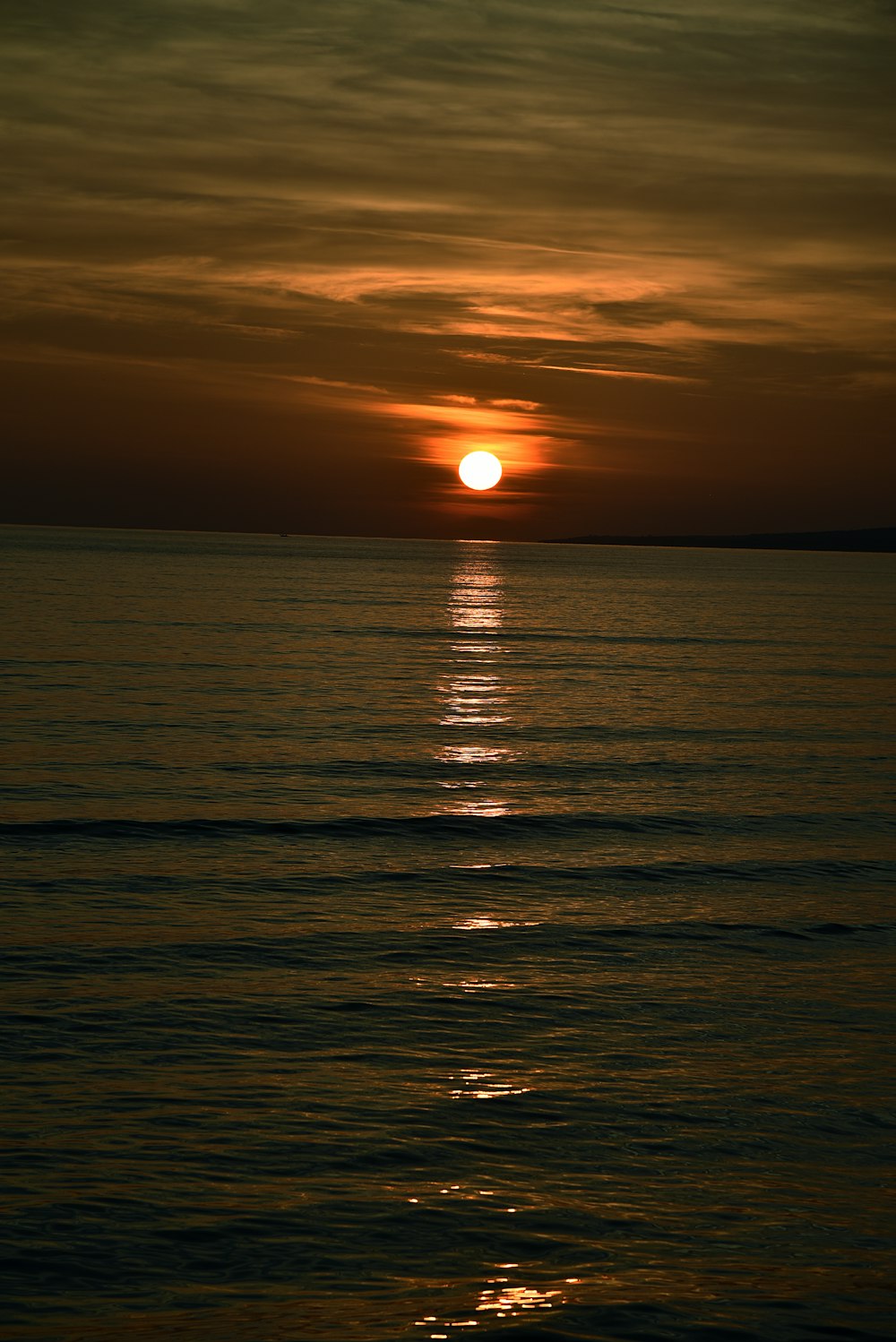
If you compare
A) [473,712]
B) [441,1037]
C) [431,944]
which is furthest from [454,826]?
[473,712]

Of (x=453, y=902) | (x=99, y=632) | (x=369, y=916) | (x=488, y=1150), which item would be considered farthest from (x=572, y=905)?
(x=99, y=632)

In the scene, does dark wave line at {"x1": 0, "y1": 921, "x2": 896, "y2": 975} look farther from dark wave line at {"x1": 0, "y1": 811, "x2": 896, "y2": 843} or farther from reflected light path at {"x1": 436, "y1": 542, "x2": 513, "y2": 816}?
reflected light path at {"x1": 436, "y1": 542, "x2": 513, "y2": 816}

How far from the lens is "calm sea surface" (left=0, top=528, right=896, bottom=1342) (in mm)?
9273

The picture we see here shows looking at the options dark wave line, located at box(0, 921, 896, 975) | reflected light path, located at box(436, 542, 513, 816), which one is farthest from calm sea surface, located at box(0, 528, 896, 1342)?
reflected light path, located at box(436, 542, 513, 816)

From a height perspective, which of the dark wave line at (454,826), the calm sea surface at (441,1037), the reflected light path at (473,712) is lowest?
the calm sea surface at (441,1037)

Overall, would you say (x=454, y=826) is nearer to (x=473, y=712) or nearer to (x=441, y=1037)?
(x=441, y=1037)

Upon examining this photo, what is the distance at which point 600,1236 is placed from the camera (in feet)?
32.3

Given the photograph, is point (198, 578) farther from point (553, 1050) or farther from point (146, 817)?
point (553, 1050)

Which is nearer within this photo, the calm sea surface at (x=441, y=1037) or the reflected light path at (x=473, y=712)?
the calm sea surface at (x=441, y=1037)

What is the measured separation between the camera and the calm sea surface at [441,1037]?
927 centimetres

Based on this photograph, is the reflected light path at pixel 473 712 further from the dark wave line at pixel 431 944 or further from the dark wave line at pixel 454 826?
the dark wave line at pixel 431 944

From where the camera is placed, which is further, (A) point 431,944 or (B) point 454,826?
(B) point 454,826

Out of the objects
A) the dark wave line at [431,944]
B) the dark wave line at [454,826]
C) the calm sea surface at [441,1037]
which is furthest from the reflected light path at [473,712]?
the dark wave line at [431,944]

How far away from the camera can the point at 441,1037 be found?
13.7m
